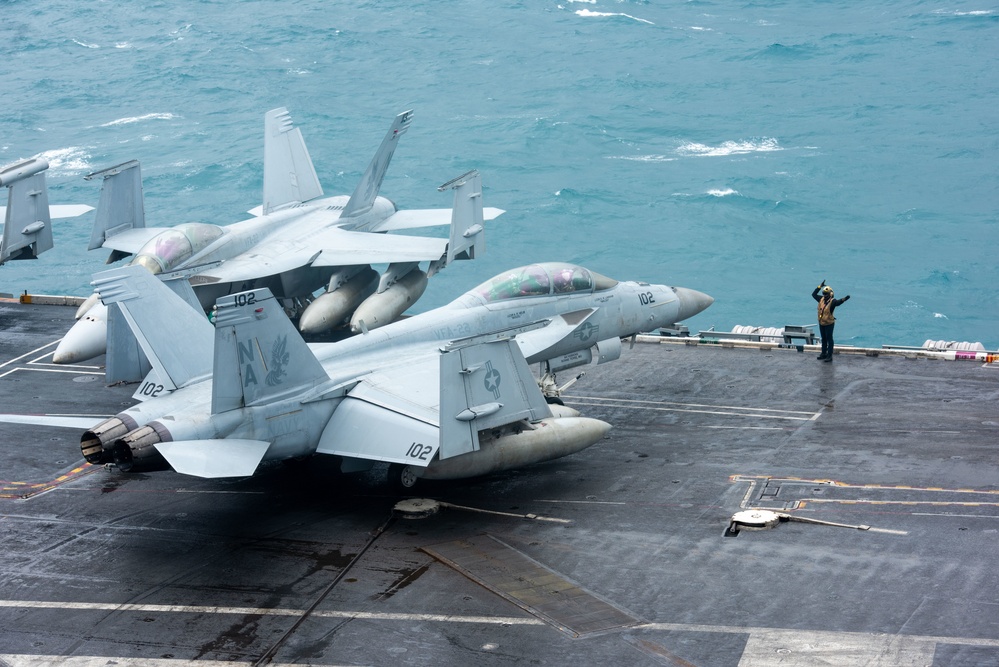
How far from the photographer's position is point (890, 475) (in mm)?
22547

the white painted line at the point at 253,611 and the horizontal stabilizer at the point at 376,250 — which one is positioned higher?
the horizontal stabilizer at the point at 376,250

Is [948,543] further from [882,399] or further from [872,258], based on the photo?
[872,258]

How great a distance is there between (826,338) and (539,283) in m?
→ 8.96

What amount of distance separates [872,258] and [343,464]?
1990 inches

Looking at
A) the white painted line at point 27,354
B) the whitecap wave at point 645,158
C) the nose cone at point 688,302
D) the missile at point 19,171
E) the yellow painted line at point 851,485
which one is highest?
the missile at point 19,171

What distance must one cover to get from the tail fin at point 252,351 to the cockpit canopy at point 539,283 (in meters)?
6.08

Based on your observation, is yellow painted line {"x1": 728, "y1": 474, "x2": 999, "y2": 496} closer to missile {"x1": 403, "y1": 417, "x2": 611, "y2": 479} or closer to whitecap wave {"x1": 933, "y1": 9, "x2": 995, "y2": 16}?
missile {"x1": 403, "y1": 417, "x2": 611, "y2": 479}

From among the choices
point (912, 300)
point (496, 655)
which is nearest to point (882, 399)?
point (496, 655)

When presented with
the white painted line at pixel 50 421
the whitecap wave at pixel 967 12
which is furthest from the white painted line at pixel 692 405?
the whitecap wave at pixel 967 12

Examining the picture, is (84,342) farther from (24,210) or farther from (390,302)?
(390,302)

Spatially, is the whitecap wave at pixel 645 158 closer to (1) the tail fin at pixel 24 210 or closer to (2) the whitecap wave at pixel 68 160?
(2) the whitecap wave at pixel 68 160

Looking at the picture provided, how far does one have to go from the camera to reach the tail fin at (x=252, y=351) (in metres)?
19.5

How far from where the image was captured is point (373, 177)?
36.8 metres

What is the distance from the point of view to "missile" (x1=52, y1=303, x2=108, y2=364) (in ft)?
93.7
